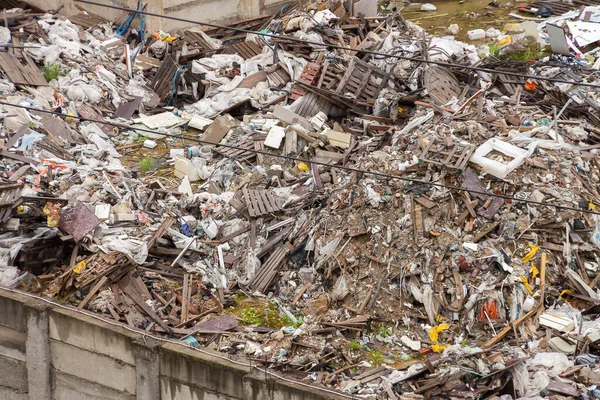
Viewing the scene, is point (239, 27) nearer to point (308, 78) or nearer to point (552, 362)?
point (308, 78)

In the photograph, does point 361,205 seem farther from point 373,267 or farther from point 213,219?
point 213,219

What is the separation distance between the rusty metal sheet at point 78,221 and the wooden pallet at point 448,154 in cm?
558

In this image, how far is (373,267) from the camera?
1376cm

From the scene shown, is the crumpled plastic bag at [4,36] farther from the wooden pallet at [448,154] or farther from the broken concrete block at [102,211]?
the wooden pallet at [448,154]

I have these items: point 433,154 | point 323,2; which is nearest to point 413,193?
point 433,154

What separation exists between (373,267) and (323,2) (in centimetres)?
1083

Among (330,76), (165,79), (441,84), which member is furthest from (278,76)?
(441,84)

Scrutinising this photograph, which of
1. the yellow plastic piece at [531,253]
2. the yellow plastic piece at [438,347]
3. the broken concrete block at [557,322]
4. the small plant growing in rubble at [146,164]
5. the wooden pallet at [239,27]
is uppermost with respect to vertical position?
the yellow plastic piece at [531,253]

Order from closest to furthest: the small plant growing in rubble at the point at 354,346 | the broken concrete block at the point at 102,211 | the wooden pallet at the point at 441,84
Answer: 1. the small plant growing in rubble at the point at 354,346
2. the broken concrete block at the point at 102,211
3. the wooden pallet at the point at 441,84

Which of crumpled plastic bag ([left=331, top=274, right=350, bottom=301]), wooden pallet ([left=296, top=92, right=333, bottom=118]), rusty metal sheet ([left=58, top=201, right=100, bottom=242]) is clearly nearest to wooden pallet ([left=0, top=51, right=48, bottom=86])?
rusty metal sheet ([left=58, top=201, right=100, bottom=242])

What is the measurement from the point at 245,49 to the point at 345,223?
890 cm

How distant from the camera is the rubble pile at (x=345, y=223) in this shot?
12648 mm

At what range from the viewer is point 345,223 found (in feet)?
46.6

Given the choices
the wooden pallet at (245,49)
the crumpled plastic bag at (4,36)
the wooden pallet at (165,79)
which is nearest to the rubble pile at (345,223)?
the crumpled plastic bag at (4,36)
